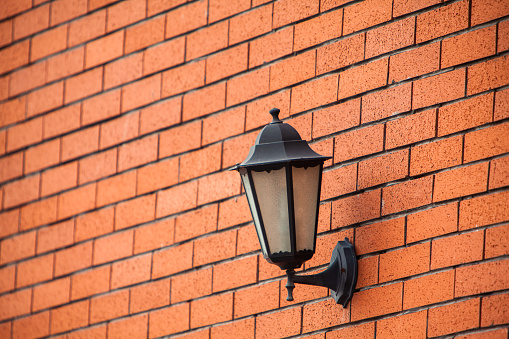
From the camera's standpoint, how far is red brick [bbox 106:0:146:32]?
484 cm

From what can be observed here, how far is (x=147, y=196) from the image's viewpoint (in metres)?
4.57

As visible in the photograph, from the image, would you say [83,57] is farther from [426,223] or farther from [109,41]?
[426,223]

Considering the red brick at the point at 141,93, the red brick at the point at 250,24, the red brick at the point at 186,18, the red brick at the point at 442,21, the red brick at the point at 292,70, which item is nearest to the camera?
the red brick at the point at 442,21

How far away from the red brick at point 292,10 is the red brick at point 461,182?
43.3 inches

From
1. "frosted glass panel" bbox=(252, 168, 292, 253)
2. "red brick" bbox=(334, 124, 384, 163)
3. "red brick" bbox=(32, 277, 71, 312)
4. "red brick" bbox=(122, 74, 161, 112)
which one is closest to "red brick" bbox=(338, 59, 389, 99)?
"red brick" bbox=(334, 124, 384, 163)

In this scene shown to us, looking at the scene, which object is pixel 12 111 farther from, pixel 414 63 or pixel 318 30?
pixel 414 63

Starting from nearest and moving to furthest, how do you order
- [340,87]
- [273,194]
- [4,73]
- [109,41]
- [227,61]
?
[273,194], [340,87], [227,61], [109,41], [4,73]

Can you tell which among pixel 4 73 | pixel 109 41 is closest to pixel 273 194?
pixel 109 41

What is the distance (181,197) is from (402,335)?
1.51 metres

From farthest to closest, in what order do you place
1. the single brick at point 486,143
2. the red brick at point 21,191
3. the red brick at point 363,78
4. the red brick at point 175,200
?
1. the red brick at point 21,191
2. the red brick at point 175,200
3. the red brick at point 363,78
4. the single brick at point 486,143

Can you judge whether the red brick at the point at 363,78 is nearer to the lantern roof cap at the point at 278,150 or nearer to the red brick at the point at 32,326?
the lantern roof cap at the point at 278,150

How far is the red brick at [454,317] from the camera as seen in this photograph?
3.15 meters

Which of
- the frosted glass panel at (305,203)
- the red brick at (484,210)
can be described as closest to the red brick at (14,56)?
the frosted glass panel at (305,203)

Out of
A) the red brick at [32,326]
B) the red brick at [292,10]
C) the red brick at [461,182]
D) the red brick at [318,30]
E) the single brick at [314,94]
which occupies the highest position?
the red brick at [292,10]
